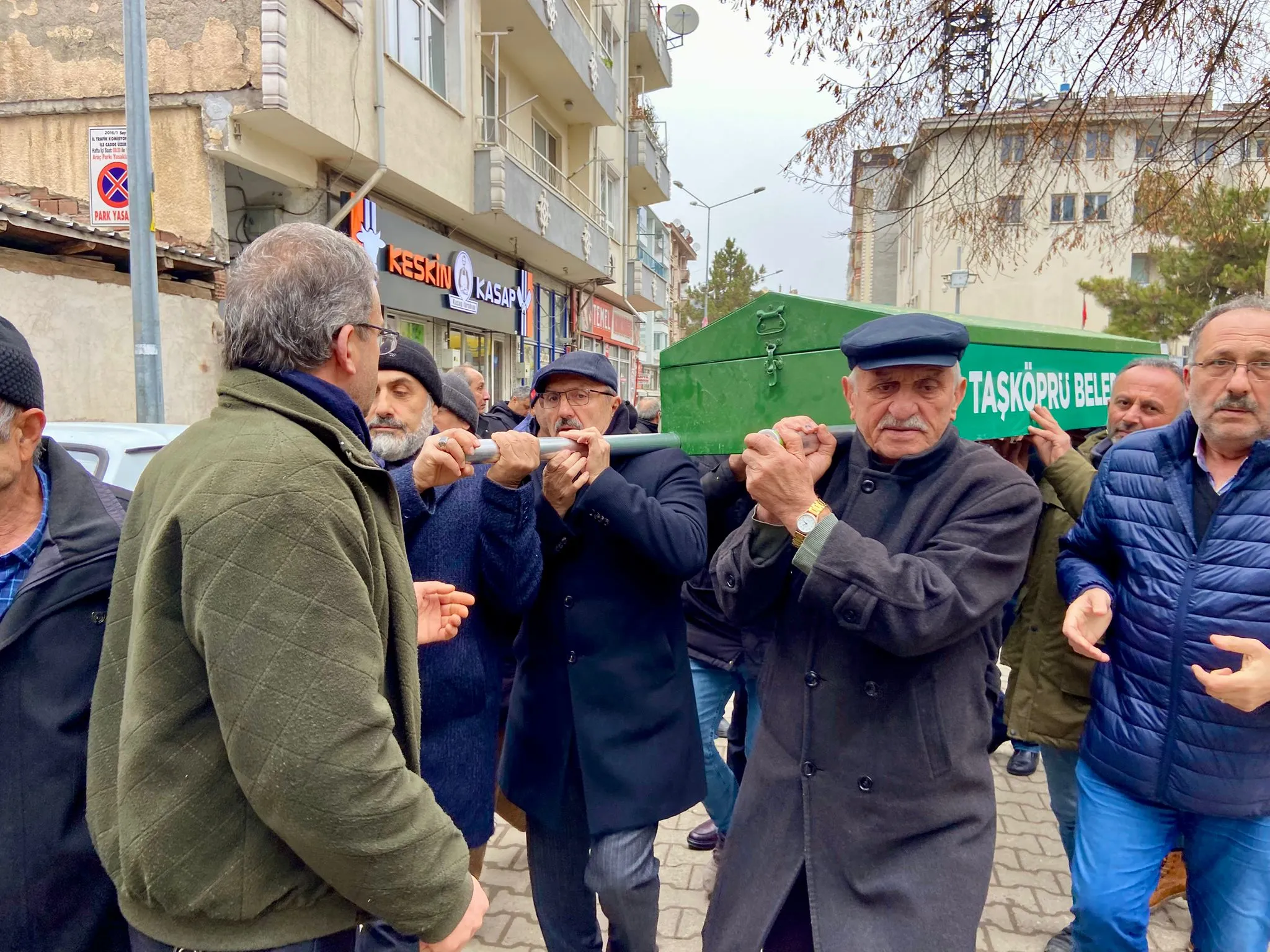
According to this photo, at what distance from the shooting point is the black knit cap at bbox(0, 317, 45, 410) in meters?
1.66

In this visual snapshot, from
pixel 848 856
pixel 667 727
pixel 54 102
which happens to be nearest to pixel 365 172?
pixel 54 102

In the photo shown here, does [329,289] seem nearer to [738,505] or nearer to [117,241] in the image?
[738,505]

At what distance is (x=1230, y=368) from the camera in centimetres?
204

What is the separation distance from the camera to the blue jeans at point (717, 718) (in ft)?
10.4

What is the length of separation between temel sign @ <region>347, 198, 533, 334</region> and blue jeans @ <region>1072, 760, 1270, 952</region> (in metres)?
8.46

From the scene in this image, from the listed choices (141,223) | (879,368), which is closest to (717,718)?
(879,368)

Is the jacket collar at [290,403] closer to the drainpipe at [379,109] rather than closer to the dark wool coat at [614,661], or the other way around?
the dark wool coat at [614,661]

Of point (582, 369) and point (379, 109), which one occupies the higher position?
point (379, 109)

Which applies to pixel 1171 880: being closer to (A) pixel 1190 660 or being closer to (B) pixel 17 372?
(A) pixel 1190 660

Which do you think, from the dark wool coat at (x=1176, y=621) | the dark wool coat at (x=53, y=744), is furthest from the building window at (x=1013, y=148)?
the dark wool coat at (x=53, y=744)

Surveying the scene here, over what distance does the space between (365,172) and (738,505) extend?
904cm

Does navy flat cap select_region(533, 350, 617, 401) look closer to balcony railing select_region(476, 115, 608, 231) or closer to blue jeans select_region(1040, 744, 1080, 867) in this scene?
blue jeans select_region(1040, 744, 1080, 867)

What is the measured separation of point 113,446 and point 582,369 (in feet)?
7.50

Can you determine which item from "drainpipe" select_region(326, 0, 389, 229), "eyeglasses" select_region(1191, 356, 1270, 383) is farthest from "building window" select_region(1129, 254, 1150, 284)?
"eyeglasses" select_region(1191, 356, 1270, 383)
